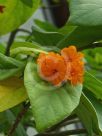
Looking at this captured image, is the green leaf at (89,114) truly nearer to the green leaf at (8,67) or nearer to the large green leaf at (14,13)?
the green leaf at (8,67)

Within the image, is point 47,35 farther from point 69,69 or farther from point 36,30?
point 69,69

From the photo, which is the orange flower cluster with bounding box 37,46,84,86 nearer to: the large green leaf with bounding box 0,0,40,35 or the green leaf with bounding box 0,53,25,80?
the green leaf with bounding box 0,53,25,80

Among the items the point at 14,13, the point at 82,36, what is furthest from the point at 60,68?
the point at 14,13

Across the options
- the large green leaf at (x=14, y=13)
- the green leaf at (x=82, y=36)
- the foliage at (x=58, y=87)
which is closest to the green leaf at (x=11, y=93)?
the foliage at (x=58, y=87)

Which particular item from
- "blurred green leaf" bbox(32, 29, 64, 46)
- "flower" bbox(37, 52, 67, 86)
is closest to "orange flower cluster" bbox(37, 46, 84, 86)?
"flower" bbox(37, 52, 67, 86)

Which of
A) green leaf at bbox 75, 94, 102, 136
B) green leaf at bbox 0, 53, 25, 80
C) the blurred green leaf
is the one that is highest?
green leaf at bbox 0, 53, 25, 80

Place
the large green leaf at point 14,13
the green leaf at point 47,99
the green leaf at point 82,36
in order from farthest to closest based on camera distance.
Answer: the large green leaf at point 14,13 → the green leaf at point 82,36 → the green leaf at point 47,99

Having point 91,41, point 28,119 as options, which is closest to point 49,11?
point 28,119
